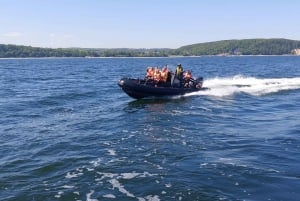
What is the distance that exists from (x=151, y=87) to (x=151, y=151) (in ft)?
39.9

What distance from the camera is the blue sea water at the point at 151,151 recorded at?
1083 cm

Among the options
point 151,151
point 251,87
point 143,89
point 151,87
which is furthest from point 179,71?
point 151,151

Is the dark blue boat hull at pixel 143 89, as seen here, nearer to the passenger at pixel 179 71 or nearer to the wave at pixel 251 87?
the passenger at pixel 179 71

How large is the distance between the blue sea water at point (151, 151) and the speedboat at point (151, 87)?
97 centimetres

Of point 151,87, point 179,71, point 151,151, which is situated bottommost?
point 151,151

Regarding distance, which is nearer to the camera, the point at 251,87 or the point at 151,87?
the point at 151,87

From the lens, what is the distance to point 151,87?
26.3m

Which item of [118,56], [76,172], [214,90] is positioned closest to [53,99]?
[214,90]

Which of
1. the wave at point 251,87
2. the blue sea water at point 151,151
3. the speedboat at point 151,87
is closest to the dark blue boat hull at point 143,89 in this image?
the speedboat at point 151,87

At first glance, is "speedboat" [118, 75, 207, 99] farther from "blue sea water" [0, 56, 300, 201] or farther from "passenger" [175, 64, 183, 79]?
"blue sea water" [0, 56, 300, 201]

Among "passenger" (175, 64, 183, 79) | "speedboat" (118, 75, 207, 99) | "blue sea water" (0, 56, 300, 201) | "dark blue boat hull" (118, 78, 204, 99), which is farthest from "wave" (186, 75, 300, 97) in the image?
"blue sea water" (0, 56, 300, 201)

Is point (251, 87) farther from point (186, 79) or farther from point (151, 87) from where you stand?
point (151, 87)

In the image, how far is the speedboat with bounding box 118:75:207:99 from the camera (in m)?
26.0

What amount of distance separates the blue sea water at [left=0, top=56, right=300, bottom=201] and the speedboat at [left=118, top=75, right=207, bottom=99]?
3.20 ft
